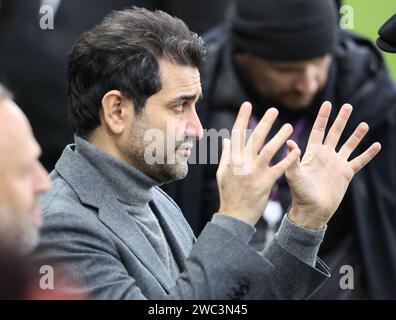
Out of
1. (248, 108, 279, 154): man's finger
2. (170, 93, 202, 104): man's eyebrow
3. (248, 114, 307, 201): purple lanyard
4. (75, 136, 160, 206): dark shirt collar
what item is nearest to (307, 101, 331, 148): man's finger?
(248, 108, 279, 154): man's finger

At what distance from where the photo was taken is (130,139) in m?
3.49

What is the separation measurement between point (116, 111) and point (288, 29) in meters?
2.08

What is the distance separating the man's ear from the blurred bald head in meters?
0.64

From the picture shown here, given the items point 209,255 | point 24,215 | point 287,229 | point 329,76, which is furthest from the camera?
point 329,76

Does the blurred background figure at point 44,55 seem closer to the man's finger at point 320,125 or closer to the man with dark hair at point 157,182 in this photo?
the man with dark hair at point 157,182

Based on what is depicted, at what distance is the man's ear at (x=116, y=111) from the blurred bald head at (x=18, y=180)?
64 centimetres

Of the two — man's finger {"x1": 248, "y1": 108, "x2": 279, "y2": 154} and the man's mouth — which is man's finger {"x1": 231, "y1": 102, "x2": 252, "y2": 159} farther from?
the man's mouth

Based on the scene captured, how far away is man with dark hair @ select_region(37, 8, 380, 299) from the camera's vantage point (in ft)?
10.4

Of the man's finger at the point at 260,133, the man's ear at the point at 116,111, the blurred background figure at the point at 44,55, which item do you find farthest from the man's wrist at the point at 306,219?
the blurred background figure at the point at 44,55

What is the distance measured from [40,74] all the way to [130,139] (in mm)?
2407

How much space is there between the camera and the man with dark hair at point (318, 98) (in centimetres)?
536

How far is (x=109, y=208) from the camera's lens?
3.37m
